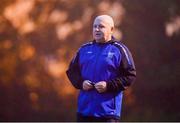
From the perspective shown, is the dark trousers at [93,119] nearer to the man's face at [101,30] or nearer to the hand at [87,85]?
the hand at [87,85]

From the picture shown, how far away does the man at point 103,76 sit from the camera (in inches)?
136

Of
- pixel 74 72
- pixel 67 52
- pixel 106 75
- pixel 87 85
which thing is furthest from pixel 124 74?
pixel 67 52

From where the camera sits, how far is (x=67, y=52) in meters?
7.32

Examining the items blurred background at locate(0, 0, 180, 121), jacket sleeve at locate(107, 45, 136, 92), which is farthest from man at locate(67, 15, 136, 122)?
blurred background at locate(0, 0, 180, 121)

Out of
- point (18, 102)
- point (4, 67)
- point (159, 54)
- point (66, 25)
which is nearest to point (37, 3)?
point (66, 25)

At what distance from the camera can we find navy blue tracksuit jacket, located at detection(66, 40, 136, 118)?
3.45 meters

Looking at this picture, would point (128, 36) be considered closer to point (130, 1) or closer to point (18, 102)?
point (130, 1)

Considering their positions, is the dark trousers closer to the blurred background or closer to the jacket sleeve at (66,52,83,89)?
the jacket sleeve at (66,52,83,89)

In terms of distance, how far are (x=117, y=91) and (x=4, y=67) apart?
4.02 metres

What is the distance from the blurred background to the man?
379cm

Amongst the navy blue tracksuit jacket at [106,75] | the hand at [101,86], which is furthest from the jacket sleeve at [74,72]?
the hand at [101,86]

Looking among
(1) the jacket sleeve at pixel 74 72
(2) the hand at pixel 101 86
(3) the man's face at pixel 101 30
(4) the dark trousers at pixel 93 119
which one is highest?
(3) the man's face at pixel 101 30

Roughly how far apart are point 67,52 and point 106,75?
3.90 metres

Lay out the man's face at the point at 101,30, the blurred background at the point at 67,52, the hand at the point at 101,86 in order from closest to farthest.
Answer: the hand at the point at 101,86 → the man's face at the point at 101,30 → the blurred background at the point at 67,52
